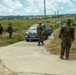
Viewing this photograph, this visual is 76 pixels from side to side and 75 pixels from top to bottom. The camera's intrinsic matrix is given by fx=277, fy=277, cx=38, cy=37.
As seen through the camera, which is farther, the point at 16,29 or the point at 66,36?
the point at 16,29

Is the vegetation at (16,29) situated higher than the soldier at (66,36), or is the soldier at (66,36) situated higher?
the soldier at (66,36)

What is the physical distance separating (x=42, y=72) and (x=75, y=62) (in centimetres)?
248

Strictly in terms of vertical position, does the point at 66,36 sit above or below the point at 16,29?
above

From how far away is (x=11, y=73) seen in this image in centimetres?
983

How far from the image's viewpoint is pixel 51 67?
35.0ft

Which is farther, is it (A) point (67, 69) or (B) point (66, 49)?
(B) point (66, 49)

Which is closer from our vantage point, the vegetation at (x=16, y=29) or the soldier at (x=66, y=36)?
the soldier at (x=66, y=36)

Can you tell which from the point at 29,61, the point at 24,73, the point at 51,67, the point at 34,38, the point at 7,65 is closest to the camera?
the point at 24,73

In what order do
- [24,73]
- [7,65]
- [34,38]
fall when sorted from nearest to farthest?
[24,73] < [7,65] < [34,38]

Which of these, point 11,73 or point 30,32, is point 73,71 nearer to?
point 11,73

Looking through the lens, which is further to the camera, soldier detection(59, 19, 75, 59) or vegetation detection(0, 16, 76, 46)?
vegetation detection(0, 16, 76, 46)

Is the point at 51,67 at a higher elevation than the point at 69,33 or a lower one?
lower

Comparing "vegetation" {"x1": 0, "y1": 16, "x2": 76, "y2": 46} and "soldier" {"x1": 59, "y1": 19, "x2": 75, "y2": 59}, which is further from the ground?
"soldier" {"x1": 59, "y1": 19, "x2": 75, "y2": 59}

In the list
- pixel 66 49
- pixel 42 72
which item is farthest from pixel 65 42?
pixel 42 72
